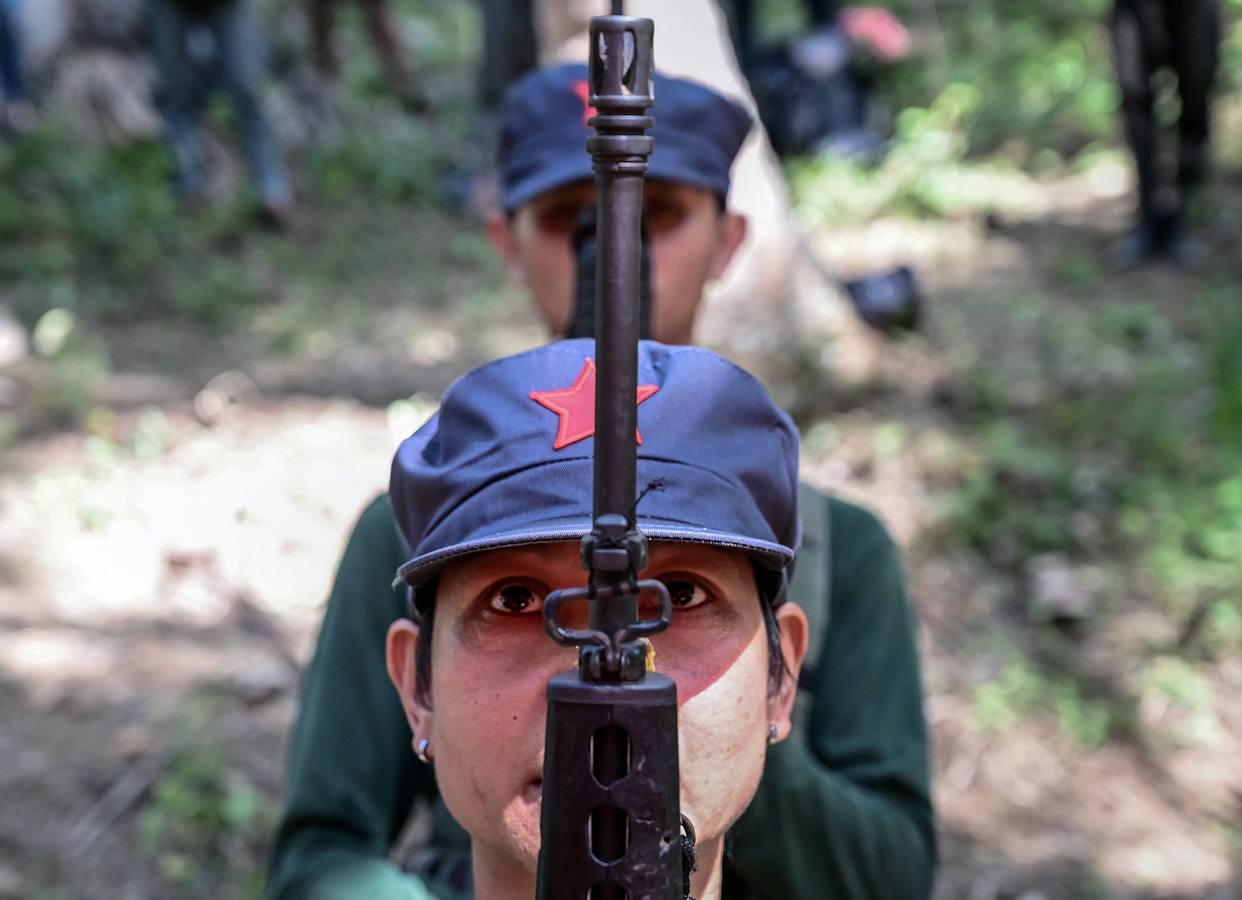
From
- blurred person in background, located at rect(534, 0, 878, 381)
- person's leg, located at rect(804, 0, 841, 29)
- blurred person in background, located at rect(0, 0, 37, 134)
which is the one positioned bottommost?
blurred person in background, located at rect(534, 0, 878, 381)

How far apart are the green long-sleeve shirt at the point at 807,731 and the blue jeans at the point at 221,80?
20.5ft

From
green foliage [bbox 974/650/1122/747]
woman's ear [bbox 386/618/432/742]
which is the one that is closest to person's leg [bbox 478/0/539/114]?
green foliage [bbox 974/650/1122/747]

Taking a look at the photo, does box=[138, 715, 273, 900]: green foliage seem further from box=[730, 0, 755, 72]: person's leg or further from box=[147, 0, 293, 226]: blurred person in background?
box=[730, 0, 755, 72]: person's leg

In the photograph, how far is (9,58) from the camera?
9461 millimetres

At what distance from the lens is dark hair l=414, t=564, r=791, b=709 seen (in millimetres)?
1458

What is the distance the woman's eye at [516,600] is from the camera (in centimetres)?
136

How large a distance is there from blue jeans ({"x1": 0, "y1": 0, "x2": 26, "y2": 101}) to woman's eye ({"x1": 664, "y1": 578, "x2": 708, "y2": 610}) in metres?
9.10

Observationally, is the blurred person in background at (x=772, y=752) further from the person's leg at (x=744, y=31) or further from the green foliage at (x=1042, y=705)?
the person's leg at (x=744, y=31)

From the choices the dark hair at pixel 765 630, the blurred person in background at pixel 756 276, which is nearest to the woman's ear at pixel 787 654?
the dark hair at pixel 765 630

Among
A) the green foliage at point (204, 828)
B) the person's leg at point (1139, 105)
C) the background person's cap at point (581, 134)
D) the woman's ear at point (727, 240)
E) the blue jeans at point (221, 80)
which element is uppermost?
the blue jeans at point (221, 80)

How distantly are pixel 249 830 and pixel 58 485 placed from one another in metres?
1.76

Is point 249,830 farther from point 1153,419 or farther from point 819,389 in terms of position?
point 1153,419

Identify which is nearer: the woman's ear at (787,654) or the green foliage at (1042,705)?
the woman's ear at (787,654)

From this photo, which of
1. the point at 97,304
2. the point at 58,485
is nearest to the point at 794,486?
the point at 58,485
